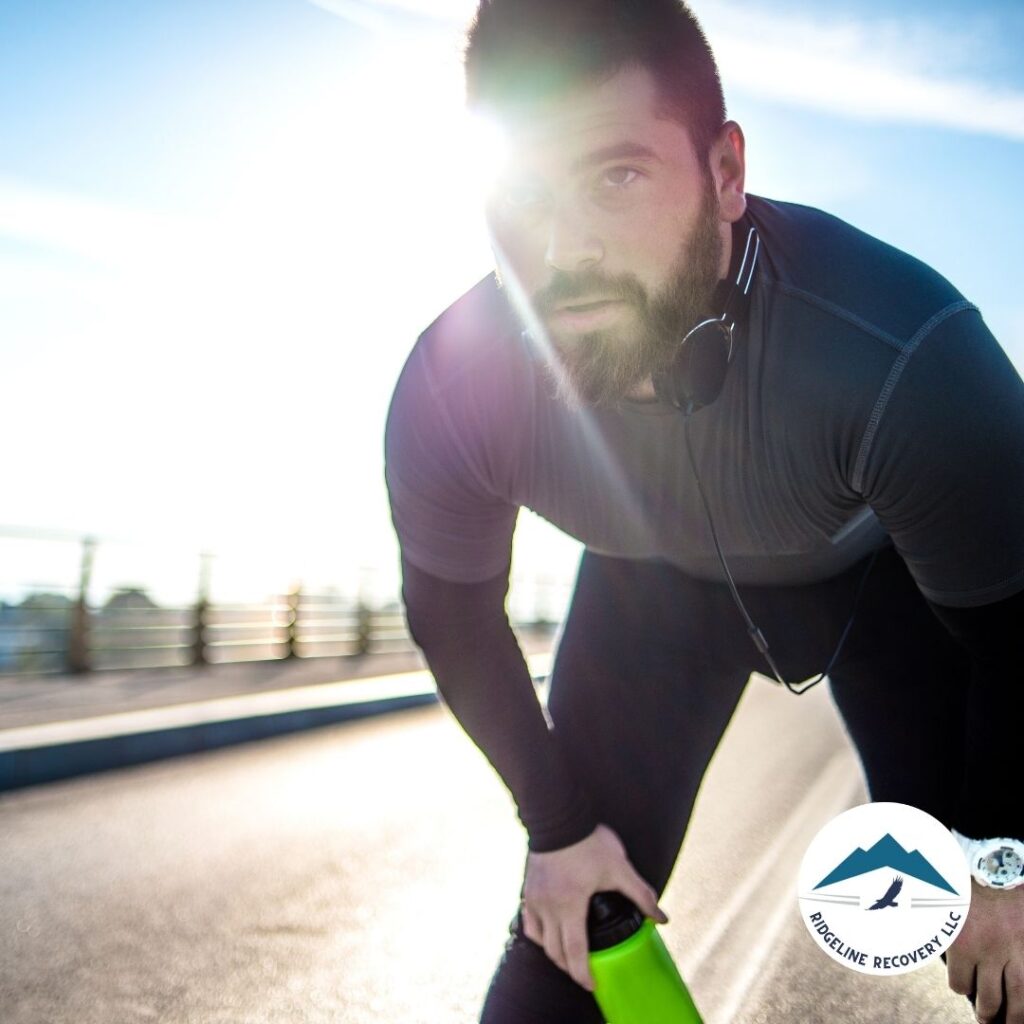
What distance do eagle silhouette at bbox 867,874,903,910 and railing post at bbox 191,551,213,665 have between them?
10.7m

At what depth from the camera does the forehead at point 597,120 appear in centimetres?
198

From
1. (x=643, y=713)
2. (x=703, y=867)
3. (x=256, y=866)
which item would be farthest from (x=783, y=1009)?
(x=256, y=866)

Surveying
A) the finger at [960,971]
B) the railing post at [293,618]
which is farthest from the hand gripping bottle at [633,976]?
the railing post at [293,618]

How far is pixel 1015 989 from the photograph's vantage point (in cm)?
184

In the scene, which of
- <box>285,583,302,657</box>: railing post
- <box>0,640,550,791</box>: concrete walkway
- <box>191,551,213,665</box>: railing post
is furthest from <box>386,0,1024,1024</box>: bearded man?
<box>285,583,302,657</box>: railing post

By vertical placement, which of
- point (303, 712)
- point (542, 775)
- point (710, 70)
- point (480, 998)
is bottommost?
point (303, 712)

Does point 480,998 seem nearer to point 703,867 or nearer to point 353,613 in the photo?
point 703,867

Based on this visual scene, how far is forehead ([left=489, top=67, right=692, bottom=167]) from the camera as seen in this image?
1976 millimetres

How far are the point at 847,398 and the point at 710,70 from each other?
2.70ft

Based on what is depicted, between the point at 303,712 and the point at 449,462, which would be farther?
the point at 303,712

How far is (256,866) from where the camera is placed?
13.3 feet

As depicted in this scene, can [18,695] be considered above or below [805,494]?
below

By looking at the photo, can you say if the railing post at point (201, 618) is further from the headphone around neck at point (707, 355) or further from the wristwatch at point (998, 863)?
the wristwatch at point (998, 863)

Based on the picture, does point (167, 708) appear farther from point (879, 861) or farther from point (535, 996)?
point (879, 861)
